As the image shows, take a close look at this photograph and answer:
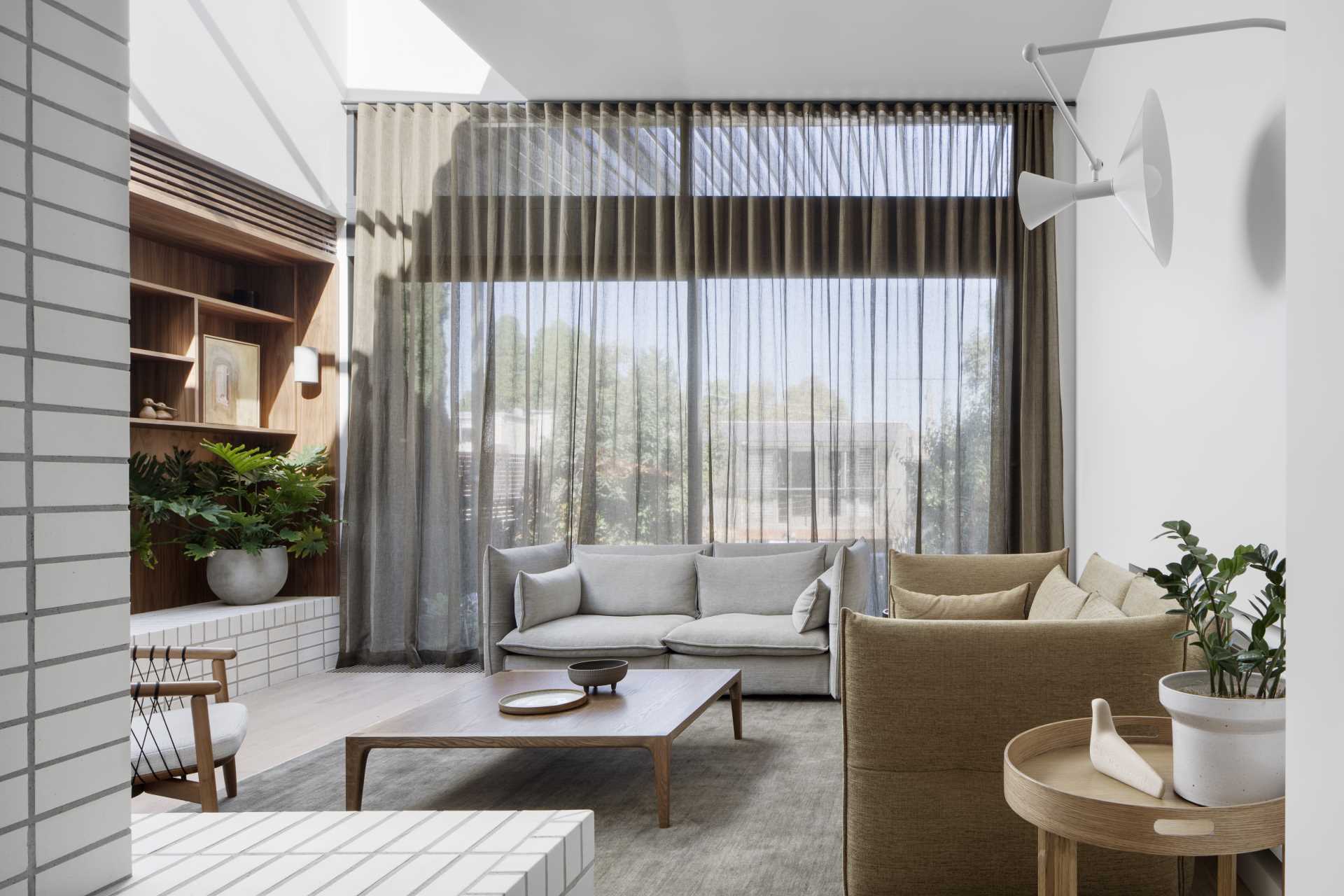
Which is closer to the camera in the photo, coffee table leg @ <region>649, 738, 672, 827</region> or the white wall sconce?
coffee table leg @ <region>649, 738, 672, 827</region>

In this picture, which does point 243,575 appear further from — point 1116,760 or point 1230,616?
point 1230,616

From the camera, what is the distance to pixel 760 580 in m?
4.73

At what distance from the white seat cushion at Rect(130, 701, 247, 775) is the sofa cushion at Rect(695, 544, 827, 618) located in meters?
2.41

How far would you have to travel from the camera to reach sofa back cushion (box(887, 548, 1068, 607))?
3.91m

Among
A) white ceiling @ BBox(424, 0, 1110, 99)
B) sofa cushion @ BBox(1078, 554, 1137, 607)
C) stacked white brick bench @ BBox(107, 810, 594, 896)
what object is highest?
white ceiling @ BBox(424, 0, 1110, 99)

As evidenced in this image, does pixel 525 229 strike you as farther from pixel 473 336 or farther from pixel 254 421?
pixel 254 421

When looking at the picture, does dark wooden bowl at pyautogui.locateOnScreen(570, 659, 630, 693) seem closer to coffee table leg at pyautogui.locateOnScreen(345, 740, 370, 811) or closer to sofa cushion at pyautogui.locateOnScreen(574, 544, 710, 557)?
coffee table leg at pyautogui.locateOnScreen(345, 740, 370, 811)

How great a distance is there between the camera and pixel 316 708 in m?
4.37

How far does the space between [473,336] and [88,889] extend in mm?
4467

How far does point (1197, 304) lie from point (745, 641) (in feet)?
7.64

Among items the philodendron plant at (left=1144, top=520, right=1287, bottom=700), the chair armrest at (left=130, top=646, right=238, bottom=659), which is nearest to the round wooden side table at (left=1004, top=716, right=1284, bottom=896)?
the philodendron plant at (left=1144, top=520, right=1287, bottom=700)

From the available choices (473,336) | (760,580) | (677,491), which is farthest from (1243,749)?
(473,336)

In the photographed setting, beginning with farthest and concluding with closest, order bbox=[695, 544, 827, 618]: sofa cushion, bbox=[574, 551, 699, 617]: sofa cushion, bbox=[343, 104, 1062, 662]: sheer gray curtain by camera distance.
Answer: bbox=[343, 104, 1062, 662]: sheer gray curtain, bbox=[574, 551, 699, 617]: sofa cushion, bbox=[695, 544, 827, 618]: sofa cushion

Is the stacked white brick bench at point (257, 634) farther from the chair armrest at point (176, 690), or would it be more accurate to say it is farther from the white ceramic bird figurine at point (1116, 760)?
the white ceramic bird figurine at point (1116, 760)
